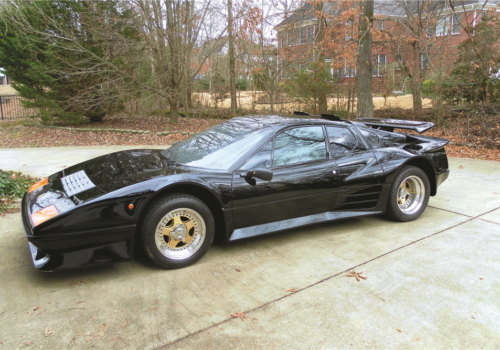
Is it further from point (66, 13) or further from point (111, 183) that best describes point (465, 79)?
point (66, 13)

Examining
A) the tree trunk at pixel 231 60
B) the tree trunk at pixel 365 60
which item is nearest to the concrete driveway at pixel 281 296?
the tree trunk at pixel 365 60

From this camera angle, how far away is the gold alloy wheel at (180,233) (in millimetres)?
3242

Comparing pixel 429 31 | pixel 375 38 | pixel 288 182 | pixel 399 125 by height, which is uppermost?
pixel 429 31

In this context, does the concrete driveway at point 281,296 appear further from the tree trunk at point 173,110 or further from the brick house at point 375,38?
the tree trunk at point 173,110

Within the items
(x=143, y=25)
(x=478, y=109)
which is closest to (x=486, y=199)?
(x=478, y=109)

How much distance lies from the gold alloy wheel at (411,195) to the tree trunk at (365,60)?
296 inches

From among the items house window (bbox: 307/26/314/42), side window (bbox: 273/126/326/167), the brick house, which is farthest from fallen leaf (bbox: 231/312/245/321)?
house window (bbox: 307/26/314/42)

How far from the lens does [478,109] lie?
10797 millimetres

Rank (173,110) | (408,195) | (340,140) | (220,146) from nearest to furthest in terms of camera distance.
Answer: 1. (220,146)
2. (340,140)
3. (408,195)
4. (173,110)

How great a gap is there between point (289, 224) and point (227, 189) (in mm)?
793

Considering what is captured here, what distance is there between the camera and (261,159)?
146 inches

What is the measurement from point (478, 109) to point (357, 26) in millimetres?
4227

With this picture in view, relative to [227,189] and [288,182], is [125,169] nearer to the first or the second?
[227,189]

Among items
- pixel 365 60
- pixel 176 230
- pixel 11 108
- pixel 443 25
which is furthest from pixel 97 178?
A: pixel 11 108
